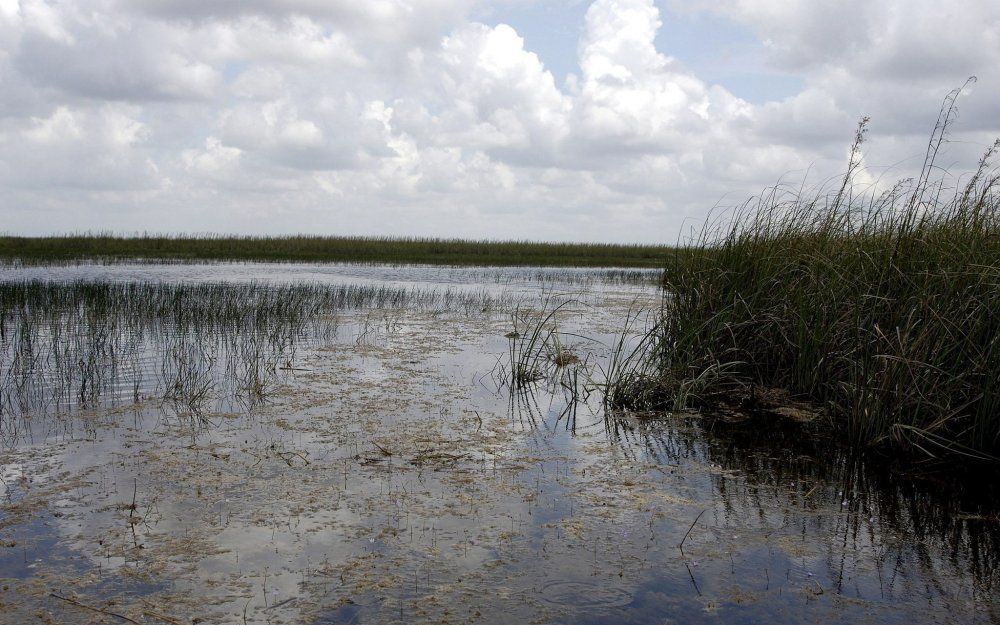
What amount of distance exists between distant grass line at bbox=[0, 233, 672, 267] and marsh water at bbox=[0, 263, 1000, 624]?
23.9 meters

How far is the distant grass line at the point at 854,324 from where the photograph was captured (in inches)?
201

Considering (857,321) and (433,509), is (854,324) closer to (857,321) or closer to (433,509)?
(857,321)

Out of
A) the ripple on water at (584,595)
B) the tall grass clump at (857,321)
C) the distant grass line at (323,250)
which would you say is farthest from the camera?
the distant grass line at (323,250)

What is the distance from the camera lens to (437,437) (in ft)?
18.4

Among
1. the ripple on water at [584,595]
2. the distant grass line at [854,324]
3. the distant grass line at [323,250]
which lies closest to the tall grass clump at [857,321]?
the distant grass line at [854,324]

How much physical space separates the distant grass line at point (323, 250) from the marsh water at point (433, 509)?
78.3 feet

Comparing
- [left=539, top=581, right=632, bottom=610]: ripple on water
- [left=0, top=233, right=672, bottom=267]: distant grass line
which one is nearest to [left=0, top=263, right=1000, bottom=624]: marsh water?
[left=539, top=581, right=632, bottom=610]: ripple on water

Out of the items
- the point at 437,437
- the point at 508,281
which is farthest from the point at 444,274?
the point at 437,437

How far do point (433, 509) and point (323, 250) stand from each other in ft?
130

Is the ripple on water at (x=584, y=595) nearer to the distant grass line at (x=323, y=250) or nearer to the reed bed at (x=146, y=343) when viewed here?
the reed bed at (x=146, y=343)

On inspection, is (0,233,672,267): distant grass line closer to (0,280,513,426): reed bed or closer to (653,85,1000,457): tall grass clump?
(0,280,513,426): reed bed

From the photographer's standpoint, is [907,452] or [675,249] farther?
[675,249]

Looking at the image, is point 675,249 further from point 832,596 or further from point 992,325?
point 832,596

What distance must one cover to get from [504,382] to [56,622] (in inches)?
215
